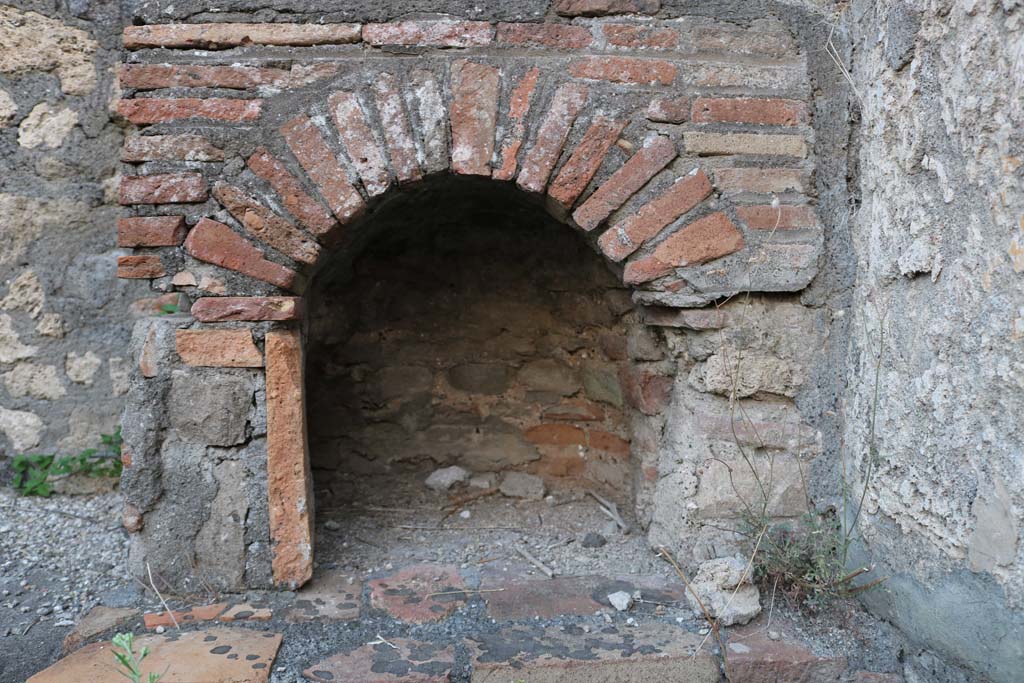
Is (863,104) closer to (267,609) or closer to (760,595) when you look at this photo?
(760,595)

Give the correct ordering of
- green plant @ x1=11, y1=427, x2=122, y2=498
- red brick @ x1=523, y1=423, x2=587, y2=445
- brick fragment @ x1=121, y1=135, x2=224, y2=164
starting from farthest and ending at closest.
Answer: red brick @ x1=523, y1=423, x2=587, y2=445
green plant @ x1=11, y1=427, x2=122, y2=498
brick fragment @ x1=121, y1=135, x2=224, y2=164

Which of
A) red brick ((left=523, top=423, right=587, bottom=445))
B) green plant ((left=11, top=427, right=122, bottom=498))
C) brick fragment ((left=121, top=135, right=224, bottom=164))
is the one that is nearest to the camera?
brick fragment ((left=121, top=135, right=224, bottom=164))

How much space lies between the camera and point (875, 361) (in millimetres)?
1986

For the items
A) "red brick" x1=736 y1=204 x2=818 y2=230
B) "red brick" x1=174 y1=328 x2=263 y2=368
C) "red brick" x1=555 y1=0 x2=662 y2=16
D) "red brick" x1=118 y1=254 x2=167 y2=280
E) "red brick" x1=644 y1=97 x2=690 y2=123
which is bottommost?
"red brick" x1=174 y1=328 x2=263 y2=368

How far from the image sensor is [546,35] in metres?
2.05

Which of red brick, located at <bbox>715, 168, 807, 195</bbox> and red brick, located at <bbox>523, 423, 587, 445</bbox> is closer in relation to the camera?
red brick, located at <bbox>715, 168, 807, 195</bbox>

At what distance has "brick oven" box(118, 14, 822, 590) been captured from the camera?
200 centimetres

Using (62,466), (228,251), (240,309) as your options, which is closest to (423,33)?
(228,251)

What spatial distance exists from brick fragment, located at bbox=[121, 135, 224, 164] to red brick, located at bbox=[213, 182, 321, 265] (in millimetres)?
107

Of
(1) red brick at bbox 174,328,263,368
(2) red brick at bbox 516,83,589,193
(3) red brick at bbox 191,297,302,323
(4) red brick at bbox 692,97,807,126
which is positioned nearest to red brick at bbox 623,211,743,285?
(4) red brick at bbox 692,97,807,126

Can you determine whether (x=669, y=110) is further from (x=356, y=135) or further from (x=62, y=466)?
(x=62, y=466)

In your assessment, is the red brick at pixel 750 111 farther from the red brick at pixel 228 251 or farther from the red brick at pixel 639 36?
the red brick at pixel 228 251

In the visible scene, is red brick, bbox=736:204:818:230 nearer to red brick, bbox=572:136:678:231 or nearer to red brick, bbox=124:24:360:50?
red brick, bbox=572:136:678:231

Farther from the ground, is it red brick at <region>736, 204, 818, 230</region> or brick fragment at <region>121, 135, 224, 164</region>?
brick fragment at <region>121, 135, 224, 164</region>
